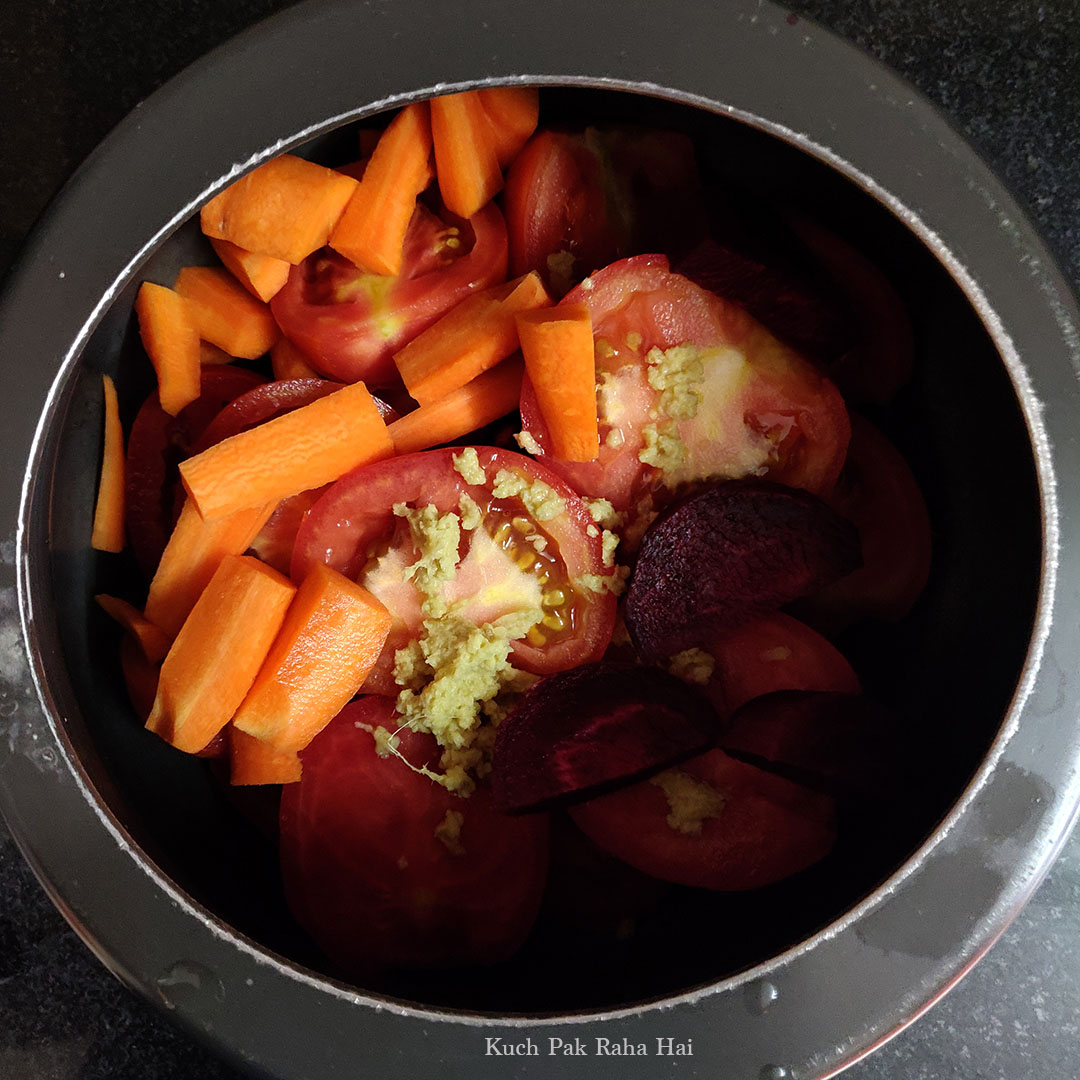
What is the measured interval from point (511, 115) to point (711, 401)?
304mm

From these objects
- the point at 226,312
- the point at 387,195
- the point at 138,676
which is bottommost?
the point at 138,676

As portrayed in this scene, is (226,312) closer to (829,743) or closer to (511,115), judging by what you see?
(511,115)

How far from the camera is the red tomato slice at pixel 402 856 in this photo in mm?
876

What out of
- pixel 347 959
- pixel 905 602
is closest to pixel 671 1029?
pixel 347 959

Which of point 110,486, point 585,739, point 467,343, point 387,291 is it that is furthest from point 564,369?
point 110,486

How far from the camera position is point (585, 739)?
83cm

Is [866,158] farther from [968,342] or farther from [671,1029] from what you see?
[671,1029]

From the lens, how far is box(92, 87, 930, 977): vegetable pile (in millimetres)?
829

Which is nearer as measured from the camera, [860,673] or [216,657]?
[216,657]

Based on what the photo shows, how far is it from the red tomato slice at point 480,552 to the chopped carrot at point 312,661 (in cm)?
6

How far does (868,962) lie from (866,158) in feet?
1.84

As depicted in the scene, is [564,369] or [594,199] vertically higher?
[594,199]

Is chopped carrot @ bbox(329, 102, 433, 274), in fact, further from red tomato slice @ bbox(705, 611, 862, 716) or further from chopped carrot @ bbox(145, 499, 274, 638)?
red tomato slice @ bbox(705, 611, 862, 716)

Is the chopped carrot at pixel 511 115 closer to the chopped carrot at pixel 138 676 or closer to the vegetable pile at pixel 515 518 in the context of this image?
the vegetable pile at pixel 515 518
